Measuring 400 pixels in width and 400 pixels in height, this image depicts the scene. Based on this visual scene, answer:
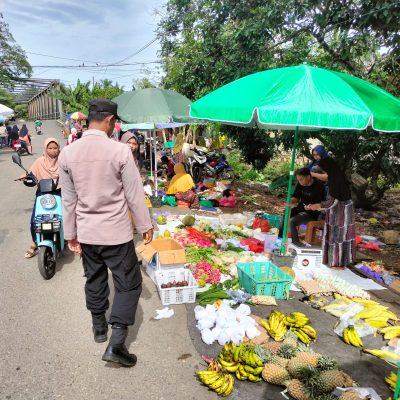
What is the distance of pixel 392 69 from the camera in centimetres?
740

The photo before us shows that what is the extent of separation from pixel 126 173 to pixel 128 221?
0.41 meters

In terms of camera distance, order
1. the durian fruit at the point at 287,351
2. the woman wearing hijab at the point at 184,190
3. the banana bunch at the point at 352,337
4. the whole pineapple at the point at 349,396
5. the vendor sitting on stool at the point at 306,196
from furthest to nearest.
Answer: the woman wearing hijab at the point at 184,190, the vendor sitting on stool at the point at 306,196, the banana bunch at the point at 352,337, the durian fruit at the point at 287,351, the whole pineapple at the point at 349,396

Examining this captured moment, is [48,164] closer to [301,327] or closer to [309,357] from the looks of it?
[301,327]

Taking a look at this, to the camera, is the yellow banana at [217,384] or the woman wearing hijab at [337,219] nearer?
the yellow banana at [217,384]

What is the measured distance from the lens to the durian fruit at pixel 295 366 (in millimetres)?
2840

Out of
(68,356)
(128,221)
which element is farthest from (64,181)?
(68,356)

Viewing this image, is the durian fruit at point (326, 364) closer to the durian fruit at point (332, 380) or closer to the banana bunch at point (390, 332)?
the durian fruit at point (332, 380)

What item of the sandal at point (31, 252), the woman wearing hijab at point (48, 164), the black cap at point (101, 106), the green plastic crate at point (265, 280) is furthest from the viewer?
the sandal at point (31, 252)

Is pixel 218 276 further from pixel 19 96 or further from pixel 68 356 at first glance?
pixel 19 96

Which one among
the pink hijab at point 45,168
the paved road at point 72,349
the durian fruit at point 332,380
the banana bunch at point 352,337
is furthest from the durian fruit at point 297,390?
the pink hijab at point 45,168

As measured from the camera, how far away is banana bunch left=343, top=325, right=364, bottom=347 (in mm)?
3471

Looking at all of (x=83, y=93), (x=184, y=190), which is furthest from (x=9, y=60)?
(x=184, y=190)

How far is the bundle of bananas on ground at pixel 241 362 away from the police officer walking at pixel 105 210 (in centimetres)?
78

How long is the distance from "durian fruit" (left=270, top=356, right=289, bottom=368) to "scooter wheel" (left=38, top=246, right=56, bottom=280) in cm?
299
